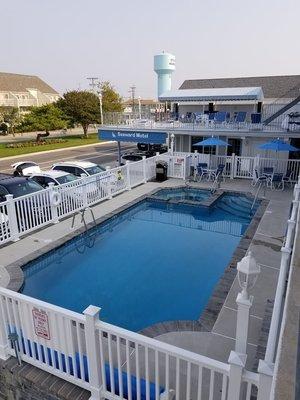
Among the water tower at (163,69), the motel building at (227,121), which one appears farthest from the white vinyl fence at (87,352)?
the water tower at (163,69)

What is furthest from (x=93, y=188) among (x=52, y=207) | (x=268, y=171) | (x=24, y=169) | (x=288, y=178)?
(x=288, y=178)

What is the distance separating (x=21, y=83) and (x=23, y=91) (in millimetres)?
4774

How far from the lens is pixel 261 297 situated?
6.51 m

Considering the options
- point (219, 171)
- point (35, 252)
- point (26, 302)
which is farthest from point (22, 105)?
point (26, 302)

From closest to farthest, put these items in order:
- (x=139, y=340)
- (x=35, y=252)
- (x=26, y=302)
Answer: (x=139, y=340) < (x=26, y=302) < (x=35, y=252)

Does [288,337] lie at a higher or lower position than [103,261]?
higher

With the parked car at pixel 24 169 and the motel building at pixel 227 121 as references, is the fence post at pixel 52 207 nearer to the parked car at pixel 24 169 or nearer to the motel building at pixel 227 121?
the parked car at pixel 24 169

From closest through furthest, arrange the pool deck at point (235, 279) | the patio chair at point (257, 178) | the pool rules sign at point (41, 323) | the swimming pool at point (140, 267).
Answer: the pool rules sign at point (41, 323), the pool deck at point (235, 279), the swimming pool at point (140, 267), the patio chair at point (257, 178)

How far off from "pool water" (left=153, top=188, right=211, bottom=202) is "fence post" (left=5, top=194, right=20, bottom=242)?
21.9 feet

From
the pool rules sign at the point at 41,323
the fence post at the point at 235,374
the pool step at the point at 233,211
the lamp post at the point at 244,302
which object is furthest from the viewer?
the pool step at the point at 233,211

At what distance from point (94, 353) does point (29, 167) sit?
17395 mm

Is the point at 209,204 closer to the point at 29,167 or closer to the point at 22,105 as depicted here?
the point at 29,167

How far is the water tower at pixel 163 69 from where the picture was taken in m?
45.8

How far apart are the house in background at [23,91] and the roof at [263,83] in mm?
47511
